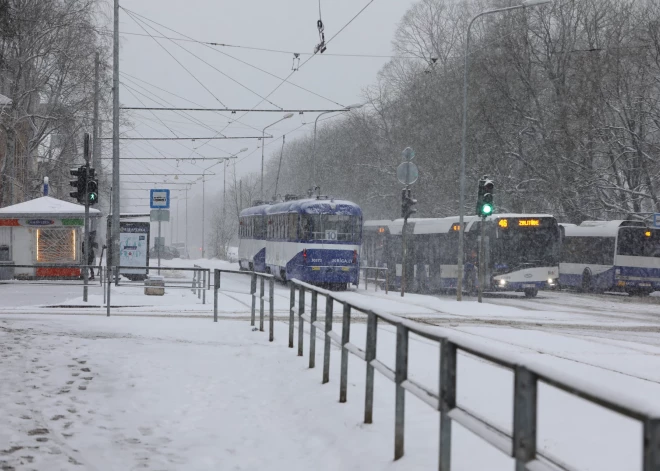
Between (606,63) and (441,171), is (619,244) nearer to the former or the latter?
(606,63)

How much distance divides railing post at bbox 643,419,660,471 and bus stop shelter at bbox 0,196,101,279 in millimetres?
31998

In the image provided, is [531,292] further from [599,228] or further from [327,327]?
[327,327]

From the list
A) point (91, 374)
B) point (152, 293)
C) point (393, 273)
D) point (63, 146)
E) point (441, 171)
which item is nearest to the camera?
point (91, 374)

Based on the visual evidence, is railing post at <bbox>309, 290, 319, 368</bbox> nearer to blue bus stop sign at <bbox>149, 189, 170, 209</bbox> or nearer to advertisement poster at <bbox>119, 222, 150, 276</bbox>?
blue bus stop sign at <bbox>149, 189, 170, 209</bbox>

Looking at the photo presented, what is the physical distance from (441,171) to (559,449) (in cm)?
4779

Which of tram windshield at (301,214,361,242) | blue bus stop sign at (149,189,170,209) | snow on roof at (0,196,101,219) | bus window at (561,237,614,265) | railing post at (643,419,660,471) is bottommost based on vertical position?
railing post at (643,419,660,471)

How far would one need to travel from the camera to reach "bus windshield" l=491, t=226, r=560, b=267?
106 feet

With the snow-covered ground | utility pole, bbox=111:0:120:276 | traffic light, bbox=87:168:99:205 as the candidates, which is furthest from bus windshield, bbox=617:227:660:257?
traffic light, bbox=87:168:99:205

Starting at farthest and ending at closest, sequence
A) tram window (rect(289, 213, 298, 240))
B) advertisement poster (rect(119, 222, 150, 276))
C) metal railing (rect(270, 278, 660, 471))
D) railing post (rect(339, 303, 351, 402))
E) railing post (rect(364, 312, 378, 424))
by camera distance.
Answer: advertisement poster (rect(119, 222, 150, 276)), tram window (rect(289, 213, 298, 240)), railing post (rect(339, 303, 351, 402)), railing post (rect(364, 312, 378, 424)), metal railing (rect(270, 278, 660, 471))

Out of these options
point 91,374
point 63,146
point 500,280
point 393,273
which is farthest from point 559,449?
point 63,146

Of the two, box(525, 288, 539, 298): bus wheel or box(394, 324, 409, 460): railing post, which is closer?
box(394, 324, 409, 460): railing post

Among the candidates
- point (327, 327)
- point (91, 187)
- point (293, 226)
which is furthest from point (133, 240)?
point (327, 327)

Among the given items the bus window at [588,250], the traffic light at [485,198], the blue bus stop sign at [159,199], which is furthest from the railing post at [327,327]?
the bus window at [588,250]

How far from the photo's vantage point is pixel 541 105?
46.3 m
